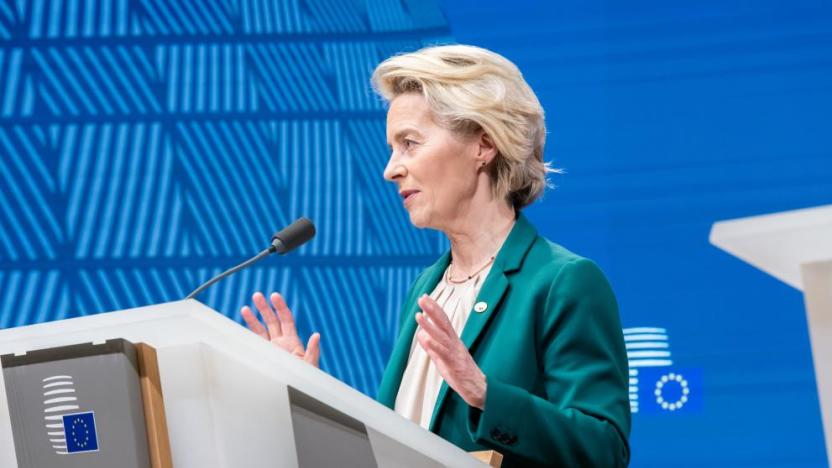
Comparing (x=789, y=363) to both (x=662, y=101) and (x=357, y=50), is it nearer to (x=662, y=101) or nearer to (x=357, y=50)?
(x=662, y=101)

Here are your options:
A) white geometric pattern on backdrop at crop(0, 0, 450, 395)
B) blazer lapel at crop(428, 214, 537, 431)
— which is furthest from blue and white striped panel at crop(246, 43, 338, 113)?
blazer lapel at crop(428, 214, 537, 431)

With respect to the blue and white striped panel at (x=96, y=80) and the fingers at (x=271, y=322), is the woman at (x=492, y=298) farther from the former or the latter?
the blue and white striped panel at (x=96, y=80)

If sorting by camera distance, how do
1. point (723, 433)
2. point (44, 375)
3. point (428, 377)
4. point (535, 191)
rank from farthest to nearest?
1. point (723, 433)
2. point (535, 191)
3. point (428, 377)
4. point (44, 375)

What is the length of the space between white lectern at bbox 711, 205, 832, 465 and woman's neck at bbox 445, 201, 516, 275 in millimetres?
551

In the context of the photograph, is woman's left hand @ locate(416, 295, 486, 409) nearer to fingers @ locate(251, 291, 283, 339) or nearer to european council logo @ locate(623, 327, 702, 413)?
fingers @ locate(251, 291, 283, 339)

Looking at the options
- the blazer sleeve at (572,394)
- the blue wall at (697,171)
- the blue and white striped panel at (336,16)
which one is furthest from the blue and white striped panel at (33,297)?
the blazer sleeve at (572,394)

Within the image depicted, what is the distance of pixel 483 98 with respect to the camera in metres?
2.16

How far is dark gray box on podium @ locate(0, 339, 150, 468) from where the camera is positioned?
125 centimetres

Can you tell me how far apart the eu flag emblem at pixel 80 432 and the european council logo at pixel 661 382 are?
2.36 m

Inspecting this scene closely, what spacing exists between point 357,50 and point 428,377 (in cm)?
194

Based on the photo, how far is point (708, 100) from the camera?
3551 millimetres

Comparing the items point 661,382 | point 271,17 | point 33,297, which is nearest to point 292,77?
point 271,17

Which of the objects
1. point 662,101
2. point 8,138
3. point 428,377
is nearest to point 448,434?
point 428,377

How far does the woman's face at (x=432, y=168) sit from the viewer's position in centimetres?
217
